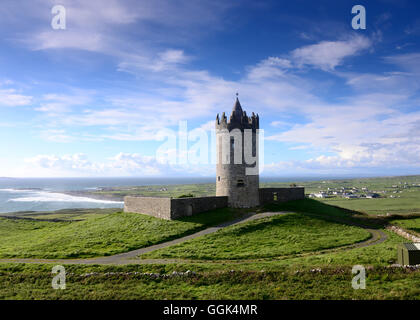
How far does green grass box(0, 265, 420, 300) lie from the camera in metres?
14.6

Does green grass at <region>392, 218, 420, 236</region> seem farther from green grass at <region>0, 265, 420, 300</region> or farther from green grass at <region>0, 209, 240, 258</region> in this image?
green grass at <region>0, 265, 420, 300</region>

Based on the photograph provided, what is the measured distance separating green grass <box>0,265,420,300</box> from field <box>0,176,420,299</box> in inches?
2.0

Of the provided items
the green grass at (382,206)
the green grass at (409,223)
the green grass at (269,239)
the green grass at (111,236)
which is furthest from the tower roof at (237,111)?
the green grass at (382,206)

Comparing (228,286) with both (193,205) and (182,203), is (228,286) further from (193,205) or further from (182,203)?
(193,205)

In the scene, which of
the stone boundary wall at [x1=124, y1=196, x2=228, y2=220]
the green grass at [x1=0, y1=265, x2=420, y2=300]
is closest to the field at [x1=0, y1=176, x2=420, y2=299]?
the green grass at [x1=0, y1=265, x2=420, y2=300]

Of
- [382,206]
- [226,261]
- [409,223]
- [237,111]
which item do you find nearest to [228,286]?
[226,261]

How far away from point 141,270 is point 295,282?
10.7m

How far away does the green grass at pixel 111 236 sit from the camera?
26375mm

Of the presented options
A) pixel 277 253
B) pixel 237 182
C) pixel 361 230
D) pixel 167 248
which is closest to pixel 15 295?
pixel 167 248

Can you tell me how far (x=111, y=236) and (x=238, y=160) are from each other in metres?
19.1

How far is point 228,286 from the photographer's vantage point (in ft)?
54.5
